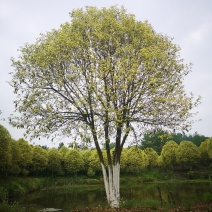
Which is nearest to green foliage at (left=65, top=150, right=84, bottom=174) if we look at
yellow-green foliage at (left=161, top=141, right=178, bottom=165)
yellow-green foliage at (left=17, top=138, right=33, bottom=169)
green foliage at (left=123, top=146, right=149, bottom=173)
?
green foliage at (left=123, top=146, right=149, bottom=173)

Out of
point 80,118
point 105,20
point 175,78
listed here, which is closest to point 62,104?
point 80,118

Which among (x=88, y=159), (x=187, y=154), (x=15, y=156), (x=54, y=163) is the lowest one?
(x=54, y=163)

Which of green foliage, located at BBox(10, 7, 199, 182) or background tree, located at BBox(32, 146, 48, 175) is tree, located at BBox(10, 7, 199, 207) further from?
background tree, located at BBox(32, 146, 48, 175)

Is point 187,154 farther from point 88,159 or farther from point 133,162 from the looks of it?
point 88,159

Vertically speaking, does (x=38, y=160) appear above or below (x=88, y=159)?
above

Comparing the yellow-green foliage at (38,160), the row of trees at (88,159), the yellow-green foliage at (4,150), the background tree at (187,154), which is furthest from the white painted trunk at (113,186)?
the background tree at (187,154)

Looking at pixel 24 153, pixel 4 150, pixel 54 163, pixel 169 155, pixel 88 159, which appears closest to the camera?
pixel 4 150

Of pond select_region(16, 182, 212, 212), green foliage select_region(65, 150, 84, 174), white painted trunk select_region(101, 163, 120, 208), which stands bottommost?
pond select_region(16, 182, 212, 212)

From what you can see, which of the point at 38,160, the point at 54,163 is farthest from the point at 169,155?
the point at 38,160

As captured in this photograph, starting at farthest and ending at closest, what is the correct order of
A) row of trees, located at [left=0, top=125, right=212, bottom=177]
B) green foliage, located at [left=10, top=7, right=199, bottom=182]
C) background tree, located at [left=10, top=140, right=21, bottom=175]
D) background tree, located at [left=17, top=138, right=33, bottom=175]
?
row of trees, located at [left=0, top=125, right=212, bottom=177]
background tree, located at [left=17, top=138, right=33, bottom=175]
background tree, located at [left=10, top=140, right=21, bottom=175]
green foliage, located at [left=10, top=7, right=199, bottom=182]

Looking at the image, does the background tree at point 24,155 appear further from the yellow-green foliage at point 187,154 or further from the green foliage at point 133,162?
the yellow-green foliage at point 187,154

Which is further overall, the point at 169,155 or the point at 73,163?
the point at 169,155

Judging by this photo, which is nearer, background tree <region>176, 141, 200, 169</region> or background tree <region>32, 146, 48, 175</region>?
background tree <region>32, 146, 48, 175</region>

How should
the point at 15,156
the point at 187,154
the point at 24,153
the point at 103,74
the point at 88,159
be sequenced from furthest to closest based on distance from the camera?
1. the point at 88,159
2. the point at 187,154
3. the point at 24,153
4. the point at 15,156
5. the point at 103,74
